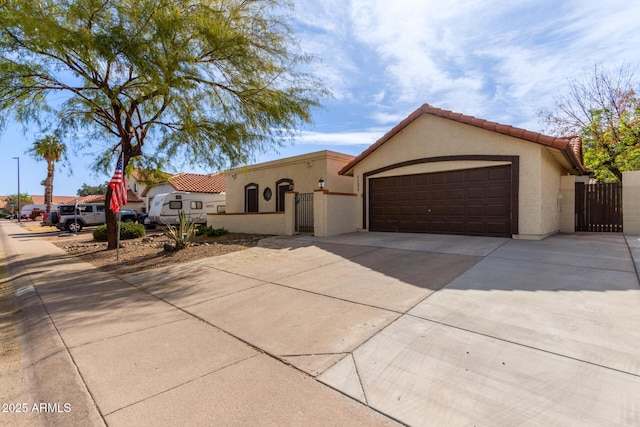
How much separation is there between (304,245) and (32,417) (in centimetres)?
819

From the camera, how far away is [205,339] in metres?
3.70

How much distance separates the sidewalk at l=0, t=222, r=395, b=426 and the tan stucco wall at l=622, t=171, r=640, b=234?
45.8 ft

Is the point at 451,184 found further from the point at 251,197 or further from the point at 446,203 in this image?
the point at 251,197

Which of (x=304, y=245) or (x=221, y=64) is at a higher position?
(x=221, y=64)

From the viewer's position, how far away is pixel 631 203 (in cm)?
1127

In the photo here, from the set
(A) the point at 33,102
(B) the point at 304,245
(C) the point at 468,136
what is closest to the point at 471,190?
(C) the point at 468,136

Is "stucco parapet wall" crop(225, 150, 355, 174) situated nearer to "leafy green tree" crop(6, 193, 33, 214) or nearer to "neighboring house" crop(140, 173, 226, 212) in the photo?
"neighboring house" crop(140, 173, 226, 212)

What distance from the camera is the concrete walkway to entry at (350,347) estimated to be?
239 centimetres

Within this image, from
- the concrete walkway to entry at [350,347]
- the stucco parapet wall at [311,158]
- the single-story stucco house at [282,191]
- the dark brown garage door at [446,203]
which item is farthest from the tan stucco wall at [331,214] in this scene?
the concrete walkway to entry at [350,347]

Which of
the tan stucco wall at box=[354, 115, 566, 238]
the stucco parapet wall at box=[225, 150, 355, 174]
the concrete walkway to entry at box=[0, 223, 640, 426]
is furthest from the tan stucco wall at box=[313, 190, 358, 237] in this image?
the concrete walkway to entry at box=[0, 223, 640, 426]

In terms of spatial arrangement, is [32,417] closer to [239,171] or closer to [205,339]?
[205,339]

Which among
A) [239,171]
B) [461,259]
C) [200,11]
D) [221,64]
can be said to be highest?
[200,11]

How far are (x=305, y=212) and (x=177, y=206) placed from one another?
11492 mm

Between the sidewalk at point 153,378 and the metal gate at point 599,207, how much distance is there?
1418 cm
